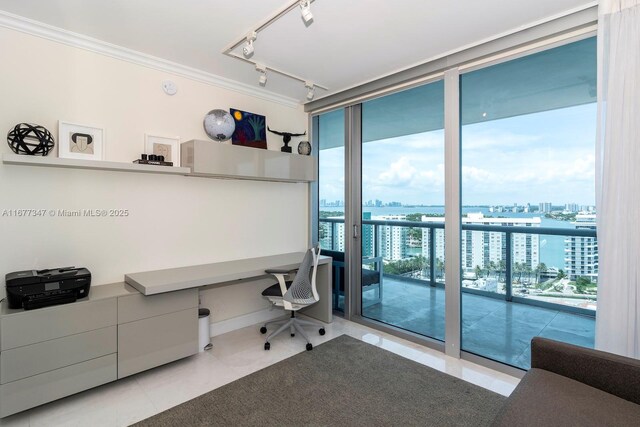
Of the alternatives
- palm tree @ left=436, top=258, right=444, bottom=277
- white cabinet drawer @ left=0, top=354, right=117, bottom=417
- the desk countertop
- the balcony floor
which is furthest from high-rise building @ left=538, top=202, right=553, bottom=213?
white cabinet drawer @ left=0, top=354, right=117, bottom=417

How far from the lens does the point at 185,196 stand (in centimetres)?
318

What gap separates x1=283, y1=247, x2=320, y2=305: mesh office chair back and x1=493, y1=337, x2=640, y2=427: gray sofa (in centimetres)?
184

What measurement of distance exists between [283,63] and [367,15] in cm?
103

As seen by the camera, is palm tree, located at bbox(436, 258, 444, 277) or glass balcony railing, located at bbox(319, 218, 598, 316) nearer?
glass balcony railing, located at bbox(319, 218, 598, 316)

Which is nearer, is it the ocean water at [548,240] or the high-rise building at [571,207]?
the high-rise building at [571,207]

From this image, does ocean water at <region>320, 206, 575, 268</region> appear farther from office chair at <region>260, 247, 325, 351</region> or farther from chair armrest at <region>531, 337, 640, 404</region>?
office chair at <region>260, 247, 325, 351</region>

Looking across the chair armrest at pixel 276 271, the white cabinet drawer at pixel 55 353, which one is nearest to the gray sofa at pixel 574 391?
the chair armrest at pixel 276 271

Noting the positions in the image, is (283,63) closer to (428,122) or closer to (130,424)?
(428,122)

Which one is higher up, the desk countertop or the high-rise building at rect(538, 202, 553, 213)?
the high-rise building at rect(538, 202, 553, 213)

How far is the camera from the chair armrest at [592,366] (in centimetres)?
149

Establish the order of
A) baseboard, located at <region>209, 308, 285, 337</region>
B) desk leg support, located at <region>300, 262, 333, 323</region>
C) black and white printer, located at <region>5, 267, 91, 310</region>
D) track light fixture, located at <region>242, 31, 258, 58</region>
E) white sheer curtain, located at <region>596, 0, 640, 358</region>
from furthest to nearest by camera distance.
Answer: desk leg support, located at <region>300, 262, 333, 323</region> → baseboard, located at <region>209, 308, 285, 337</region> → track light fixture, located at <region>242, 31, 258, 58</region> → black and white printer, located at <region>5, 267, 91, 310</region> → white sheer curtain, located at <region>596, 0, 640, 358</region>

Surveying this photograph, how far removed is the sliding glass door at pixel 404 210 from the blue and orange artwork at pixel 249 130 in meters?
1.17

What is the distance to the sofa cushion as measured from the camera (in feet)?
4.33

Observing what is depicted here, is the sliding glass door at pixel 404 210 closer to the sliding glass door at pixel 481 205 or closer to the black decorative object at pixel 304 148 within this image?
the sliding glass door at pixel 481 205
